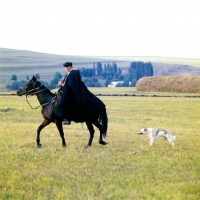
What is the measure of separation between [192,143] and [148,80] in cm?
4103

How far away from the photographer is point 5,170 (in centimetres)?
1034

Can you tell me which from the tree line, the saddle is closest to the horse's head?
the saddle

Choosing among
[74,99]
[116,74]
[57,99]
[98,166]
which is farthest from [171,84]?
[98,166]

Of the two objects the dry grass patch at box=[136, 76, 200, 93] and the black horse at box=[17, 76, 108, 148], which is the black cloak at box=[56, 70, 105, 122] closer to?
the black horse at box=[17, 76, 108, 148]

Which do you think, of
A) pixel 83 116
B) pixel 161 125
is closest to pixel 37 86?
pixel 83 116

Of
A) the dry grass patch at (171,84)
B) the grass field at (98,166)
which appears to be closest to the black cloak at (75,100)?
the grass field at (98,166)

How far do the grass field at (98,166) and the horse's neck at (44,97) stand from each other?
1288 mm

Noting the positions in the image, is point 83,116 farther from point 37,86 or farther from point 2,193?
point 2,193

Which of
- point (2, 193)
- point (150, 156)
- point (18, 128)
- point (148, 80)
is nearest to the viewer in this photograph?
point (2, 193)

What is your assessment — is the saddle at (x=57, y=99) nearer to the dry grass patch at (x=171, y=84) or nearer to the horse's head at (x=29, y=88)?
the horse's head at (x=29, y=88)

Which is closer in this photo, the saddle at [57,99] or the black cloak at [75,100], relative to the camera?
the black cloak at [75,100]

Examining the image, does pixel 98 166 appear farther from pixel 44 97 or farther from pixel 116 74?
pixel 116 74

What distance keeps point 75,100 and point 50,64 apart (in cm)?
7400

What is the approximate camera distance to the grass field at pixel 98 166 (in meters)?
8.50
